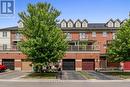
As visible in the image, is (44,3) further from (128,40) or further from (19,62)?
(19,62)

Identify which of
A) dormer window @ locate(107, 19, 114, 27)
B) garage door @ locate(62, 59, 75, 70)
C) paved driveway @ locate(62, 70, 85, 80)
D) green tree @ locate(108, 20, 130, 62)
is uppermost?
dormer window @ locate(107, 19, 114, 27)

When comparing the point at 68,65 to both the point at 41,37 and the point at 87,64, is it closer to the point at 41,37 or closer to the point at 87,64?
the point at 87,64

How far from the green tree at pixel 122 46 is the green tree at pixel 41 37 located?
7.92 meters

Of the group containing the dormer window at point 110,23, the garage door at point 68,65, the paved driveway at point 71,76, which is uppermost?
the dormer window at point 110,23

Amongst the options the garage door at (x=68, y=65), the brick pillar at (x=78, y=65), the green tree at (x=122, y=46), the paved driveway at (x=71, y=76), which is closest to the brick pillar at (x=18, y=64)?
the garage door at (x=68, y=65)

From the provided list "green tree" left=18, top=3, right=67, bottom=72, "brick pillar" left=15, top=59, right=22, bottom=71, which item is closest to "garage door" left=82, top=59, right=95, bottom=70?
"brick pillar" left=15, top=59, right=22, bottom=71

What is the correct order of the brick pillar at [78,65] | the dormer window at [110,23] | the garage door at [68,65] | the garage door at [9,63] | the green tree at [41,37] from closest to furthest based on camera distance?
the green tree at [41,37], the brick pillar at [78,65], the garage door at [9,63], the garage door at [68,65], the dormer window at [110,23]

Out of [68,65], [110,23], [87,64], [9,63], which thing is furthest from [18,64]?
[110,23]

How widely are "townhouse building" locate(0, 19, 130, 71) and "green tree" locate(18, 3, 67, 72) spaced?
62.6 ft

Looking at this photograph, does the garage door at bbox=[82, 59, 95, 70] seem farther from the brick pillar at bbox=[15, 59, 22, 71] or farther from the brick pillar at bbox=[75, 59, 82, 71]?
the brick pillar at bbox=[15, 59, 22, 71]

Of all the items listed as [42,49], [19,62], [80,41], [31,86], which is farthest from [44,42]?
[80,41]

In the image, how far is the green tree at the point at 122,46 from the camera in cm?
5209

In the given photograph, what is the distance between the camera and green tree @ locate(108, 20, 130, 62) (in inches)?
2051

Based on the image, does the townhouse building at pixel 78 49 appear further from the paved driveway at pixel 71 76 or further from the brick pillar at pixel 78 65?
the paved driveway at pixel 71 76
